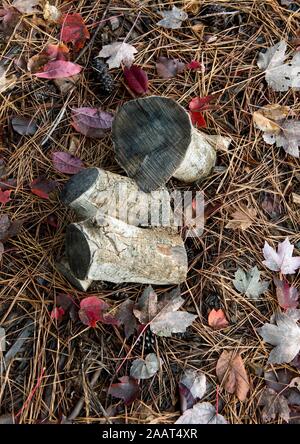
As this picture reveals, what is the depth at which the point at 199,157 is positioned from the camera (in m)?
2.21

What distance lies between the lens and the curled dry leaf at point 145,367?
205 centimetres

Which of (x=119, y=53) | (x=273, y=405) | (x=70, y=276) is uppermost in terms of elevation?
(x=119, y=53)

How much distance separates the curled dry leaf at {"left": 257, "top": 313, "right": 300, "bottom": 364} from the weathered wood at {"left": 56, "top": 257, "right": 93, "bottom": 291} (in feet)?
2.57

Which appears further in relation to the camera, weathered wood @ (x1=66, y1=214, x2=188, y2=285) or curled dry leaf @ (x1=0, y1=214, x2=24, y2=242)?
curled dry leaf @ (x1=0, y1=214, x2=24, y2=242)

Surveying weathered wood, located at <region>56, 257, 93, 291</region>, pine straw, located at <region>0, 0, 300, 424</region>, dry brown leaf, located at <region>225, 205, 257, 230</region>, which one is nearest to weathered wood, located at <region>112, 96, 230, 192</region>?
pine straw, located at <region>0, 0, 300, 424</region>

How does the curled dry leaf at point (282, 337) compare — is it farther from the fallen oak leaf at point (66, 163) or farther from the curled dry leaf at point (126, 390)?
the fallen oak leaf at point (66, 163)

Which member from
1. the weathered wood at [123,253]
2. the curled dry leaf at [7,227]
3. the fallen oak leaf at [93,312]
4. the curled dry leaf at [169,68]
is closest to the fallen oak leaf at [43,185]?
the curled dry leaf at [7,227]

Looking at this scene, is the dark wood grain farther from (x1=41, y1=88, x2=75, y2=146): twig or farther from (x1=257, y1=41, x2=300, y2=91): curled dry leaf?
(x1=257, y1=41, x2=300, y2=91): curled dry leaf

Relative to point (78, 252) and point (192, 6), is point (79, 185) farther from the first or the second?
point (192, 6)

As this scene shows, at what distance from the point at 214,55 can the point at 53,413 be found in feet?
6.16

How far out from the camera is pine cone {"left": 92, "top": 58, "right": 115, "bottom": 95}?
7.97ft

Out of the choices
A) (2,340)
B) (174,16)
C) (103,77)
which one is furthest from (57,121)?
(2,340)

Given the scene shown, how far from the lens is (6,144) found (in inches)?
95.0

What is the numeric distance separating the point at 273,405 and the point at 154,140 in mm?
1214
